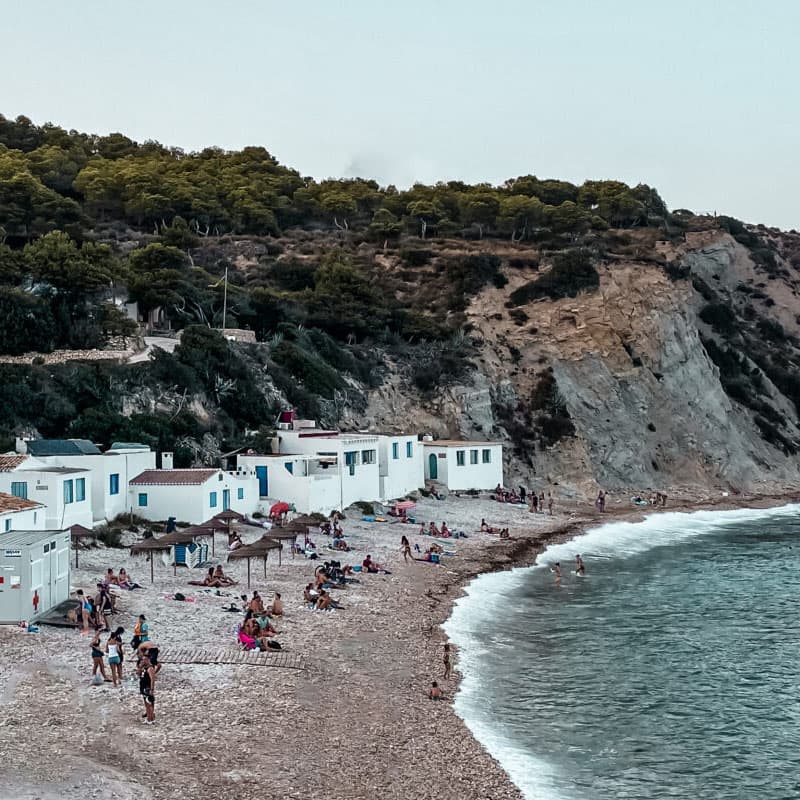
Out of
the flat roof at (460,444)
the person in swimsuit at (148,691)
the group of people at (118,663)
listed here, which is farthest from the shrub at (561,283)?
the person in swimsuit at (148,691)

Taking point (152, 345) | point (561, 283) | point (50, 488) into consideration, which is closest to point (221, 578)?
point (50, 488)

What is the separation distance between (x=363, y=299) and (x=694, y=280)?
1346 inches

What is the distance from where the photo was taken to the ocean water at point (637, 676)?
693 inches

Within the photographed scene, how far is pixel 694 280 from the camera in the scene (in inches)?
3477

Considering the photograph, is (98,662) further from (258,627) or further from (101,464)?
(101,464)

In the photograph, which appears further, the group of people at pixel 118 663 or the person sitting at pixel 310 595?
the person sitting at pixel 310 595

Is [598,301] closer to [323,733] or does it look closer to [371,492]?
[371,492]

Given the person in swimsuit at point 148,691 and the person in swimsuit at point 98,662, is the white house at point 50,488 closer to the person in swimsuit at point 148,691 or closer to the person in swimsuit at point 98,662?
the person in swimsuit at point 98,662

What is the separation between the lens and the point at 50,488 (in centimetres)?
3198

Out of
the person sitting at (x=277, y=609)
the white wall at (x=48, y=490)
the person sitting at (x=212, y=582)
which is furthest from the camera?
the white wall at (x=48, y=490)

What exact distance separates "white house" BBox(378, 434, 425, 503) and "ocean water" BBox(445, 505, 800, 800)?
11078 mm

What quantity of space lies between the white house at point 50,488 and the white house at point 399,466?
18.9 meters

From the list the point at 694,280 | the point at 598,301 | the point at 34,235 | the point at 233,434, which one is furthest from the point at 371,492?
the point at 694,280

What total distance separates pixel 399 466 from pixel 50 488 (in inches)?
889
